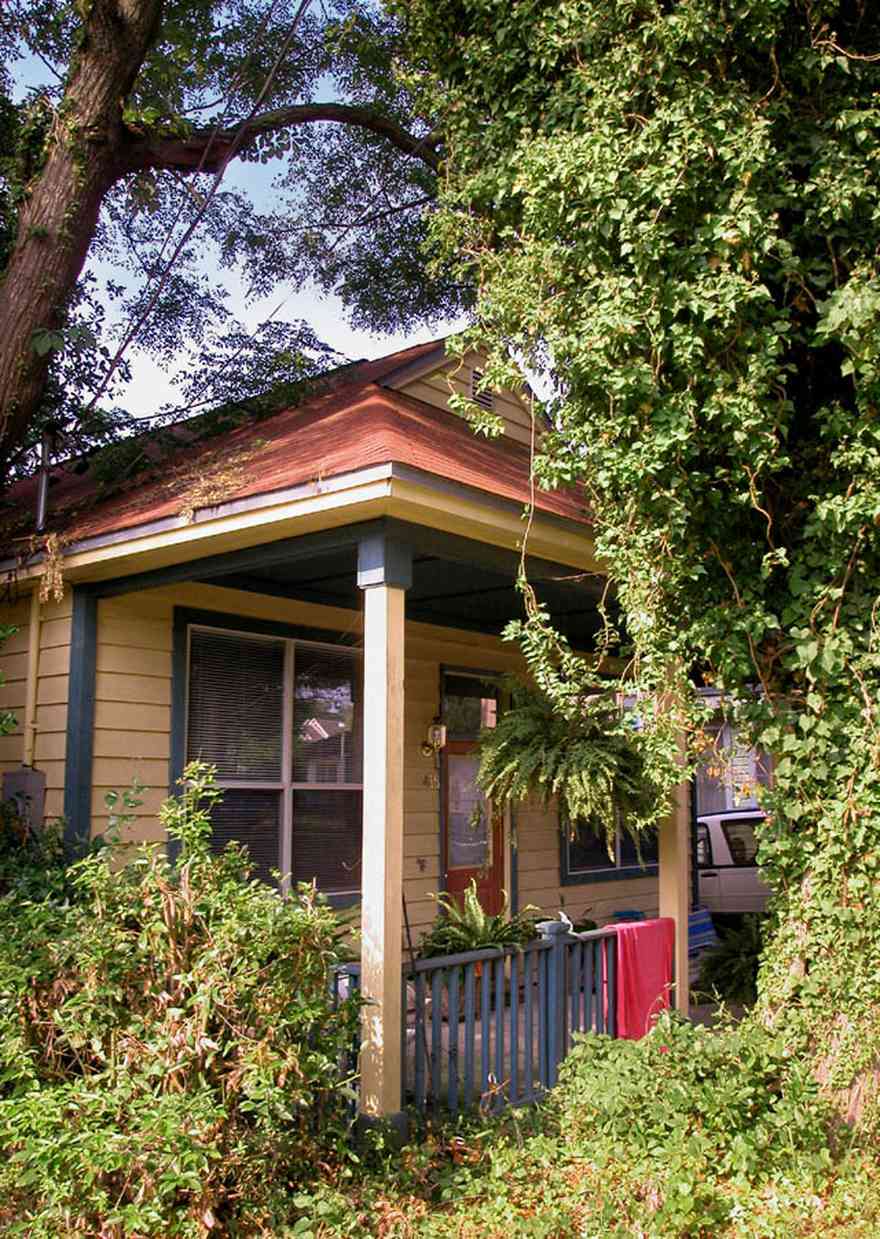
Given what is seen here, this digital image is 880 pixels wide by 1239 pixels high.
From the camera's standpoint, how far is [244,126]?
943cm

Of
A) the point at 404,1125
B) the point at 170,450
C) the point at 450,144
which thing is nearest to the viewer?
the point at 404,1125

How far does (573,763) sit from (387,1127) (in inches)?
96.3

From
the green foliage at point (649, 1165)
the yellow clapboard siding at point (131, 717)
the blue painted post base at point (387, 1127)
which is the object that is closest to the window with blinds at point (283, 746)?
the yellow clapboard siding at point (131, 717)

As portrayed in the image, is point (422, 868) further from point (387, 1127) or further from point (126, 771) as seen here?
point (387, 1127)

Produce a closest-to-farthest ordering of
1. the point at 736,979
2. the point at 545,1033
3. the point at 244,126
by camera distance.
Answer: the point at 545,1033 → the point at 244,126 → the point at 736,979

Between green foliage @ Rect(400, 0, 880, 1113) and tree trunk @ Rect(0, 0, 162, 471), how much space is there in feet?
12.0

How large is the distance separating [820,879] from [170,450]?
18.9ft

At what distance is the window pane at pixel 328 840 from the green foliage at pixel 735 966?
153 inches

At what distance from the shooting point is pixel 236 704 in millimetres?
7781

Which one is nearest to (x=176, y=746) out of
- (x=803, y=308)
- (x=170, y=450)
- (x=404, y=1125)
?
(x=170, y=450)

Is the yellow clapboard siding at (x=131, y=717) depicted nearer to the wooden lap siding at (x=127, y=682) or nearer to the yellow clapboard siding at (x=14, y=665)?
the wooden lap siding at (x=127, y=682)

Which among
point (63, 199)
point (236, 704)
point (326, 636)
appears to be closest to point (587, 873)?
point (326, 636)

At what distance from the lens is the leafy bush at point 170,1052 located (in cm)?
385

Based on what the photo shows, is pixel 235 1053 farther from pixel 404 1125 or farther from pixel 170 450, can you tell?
pixel 170 450
